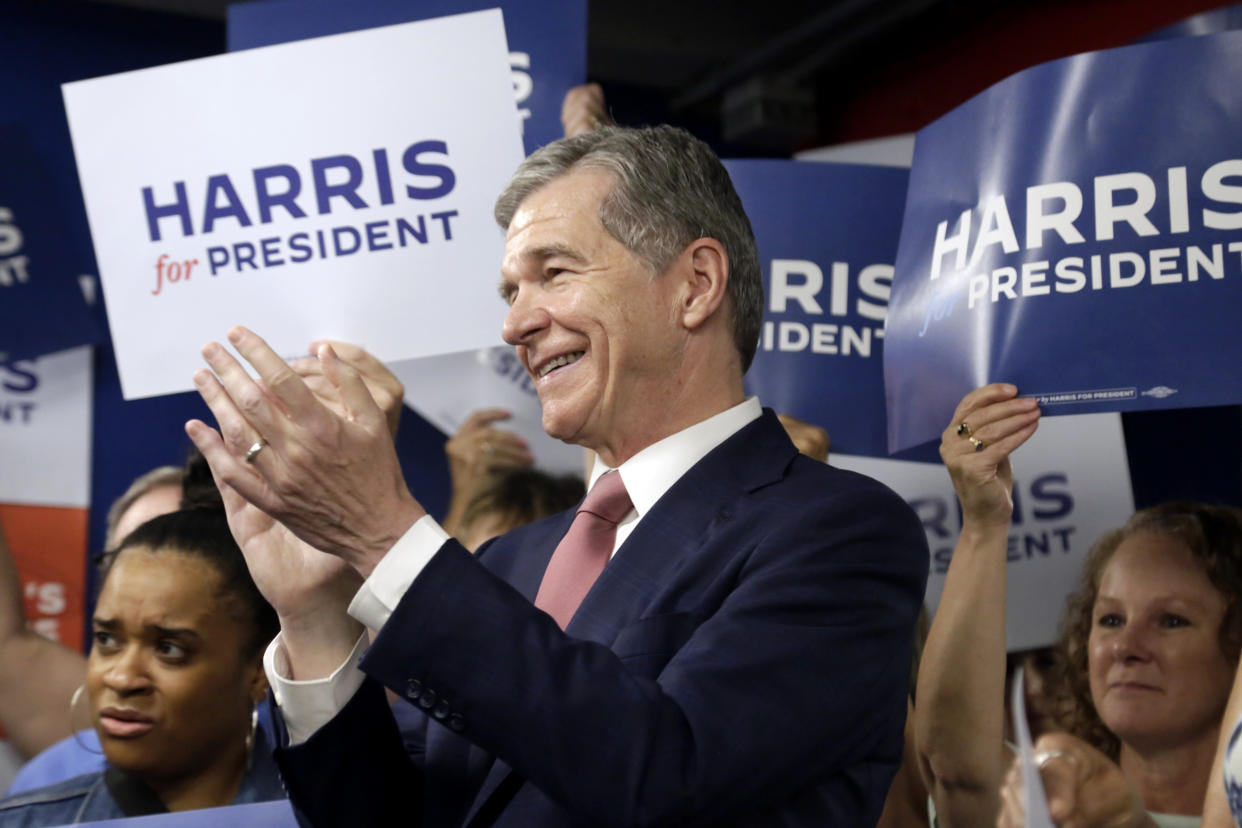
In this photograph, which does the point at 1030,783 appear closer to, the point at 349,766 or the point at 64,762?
the point at 349,766

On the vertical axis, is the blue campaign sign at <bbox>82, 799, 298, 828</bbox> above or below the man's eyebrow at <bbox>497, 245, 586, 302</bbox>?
below

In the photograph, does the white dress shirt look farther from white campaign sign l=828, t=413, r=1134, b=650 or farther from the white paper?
white campaign sign l=828, t=413, r=1134, b=650

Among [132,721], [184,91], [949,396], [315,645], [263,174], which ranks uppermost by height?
[184,91]

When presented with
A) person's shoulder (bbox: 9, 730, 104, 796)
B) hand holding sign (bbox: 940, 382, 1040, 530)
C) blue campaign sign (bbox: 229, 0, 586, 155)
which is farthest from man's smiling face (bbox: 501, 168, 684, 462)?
person's shoulder (bbox: 9, 730, 104, 796)

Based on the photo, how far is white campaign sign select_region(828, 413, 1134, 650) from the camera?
216cm

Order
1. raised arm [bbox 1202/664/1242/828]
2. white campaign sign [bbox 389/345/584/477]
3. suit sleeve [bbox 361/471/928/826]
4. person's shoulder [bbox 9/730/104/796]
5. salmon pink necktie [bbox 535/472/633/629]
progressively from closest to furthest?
suit sleeve [bbox 361/471/928/826] → salmon pink necktie [bbox 535/472/633/629] → raised arm [bbox 1202/664/1242/828] → person's shoulder [bbox 9/730/104/796] → white campaign sign [bbox 389/345/584/477]

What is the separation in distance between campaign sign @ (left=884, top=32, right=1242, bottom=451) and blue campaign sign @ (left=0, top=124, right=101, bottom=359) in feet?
6.11

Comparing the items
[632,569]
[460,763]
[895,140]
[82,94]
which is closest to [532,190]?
[632,569]

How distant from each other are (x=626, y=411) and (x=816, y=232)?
95 centimetres

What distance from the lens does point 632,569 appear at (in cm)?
121

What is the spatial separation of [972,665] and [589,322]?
0.80m

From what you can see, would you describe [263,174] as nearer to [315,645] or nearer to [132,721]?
[132,721]

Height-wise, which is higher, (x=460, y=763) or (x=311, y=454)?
(x=311, y=454)

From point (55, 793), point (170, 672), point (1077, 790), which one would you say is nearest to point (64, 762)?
point (55, 793)
